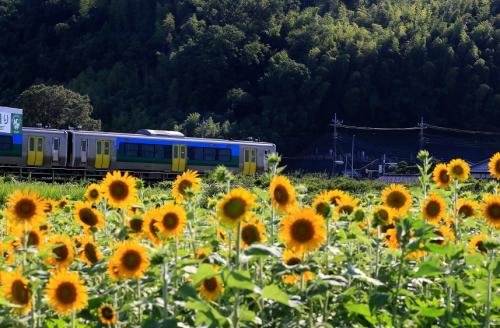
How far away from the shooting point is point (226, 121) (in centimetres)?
6731

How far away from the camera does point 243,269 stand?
9.52 ft

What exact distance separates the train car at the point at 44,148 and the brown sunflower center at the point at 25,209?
2580cm

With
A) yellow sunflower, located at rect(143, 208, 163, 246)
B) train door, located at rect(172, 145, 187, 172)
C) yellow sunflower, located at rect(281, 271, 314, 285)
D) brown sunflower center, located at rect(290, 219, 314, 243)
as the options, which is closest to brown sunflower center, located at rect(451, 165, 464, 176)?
yellow sunflower, located at rect(281, 271, 314, 285)

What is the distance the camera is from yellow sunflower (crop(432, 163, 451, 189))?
→ 157 inches

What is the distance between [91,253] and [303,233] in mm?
951

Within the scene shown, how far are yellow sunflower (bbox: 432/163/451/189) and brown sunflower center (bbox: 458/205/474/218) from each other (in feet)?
0.57

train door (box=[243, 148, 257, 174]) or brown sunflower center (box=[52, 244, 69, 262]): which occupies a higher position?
brown sunflower center (box=[52, 244, 69, 262])

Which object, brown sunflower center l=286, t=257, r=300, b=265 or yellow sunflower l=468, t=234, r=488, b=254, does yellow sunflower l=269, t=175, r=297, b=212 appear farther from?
yellow sunflower l=468, t=234, r=488, b=254

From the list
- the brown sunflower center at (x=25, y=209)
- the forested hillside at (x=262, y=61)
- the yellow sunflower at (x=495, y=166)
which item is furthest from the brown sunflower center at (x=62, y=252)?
the forested hillside at (x=262, y=61)

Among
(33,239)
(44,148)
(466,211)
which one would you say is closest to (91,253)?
(33,239)

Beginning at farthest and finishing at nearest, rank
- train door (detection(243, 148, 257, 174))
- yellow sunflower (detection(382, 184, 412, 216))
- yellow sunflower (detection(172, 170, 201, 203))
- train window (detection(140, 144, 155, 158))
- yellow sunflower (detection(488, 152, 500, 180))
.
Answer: train door (detection(243, 148, 257, 174)) → train window (detection(140, 144, 155, 158)) → yellow sunflower (detection(488, 152, 500, 180)) → yellow sunflower (detection(172, 170, 201, 203)) → yellow sunflower (detection(382, 184, 412, 216))

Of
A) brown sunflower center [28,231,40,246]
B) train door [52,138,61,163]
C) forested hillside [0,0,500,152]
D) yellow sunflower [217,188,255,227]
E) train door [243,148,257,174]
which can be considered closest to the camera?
yellow sunflower [217,188,255,227]

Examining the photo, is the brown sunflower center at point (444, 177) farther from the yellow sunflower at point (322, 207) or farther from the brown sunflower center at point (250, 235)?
the brown sunflower center at point (250, 235)

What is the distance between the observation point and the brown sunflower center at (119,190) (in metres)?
3.33
